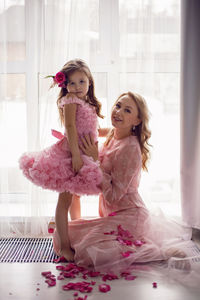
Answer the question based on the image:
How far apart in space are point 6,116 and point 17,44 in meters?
0.52

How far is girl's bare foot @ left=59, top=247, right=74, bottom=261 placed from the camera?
213 centimetres

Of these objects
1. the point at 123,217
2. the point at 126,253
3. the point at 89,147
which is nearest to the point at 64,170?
the point at 89,147

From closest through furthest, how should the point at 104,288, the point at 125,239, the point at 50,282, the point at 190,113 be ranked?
the point at 104,288, the point at 50,282, the point at 125,239, the point at 190,113

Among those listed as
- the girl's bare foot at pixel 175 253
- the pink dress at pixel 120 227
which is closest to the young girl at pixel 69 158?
the pink dress at pixel 120 227

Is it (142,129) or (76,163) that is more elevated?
(142,129)

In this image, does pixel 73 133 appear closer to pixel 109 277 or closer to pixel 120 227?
pixel 120 227

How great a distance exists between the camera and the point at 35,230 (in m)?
2.60

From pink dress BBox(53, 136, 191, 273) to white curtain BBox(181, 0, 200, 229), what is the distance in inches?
10.0

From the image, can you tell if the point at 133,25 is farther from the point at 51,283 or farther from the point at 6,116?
the point at 51,283

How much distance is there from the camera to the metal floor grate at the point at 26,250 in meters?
2.23

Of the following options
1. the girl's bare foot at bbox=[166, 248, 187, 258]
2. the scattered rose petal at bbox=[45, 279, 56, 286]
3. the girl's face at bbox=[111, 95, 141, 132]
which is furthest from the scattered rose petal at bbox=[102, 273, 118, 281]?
the girl's face at bbox=[111, 95, 141, 132]

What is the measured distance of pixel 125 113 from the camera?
7.40 ft

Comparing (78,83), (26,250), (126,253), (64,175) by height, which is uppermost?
(78,83)

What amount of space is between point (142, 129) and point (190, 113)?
405mm
